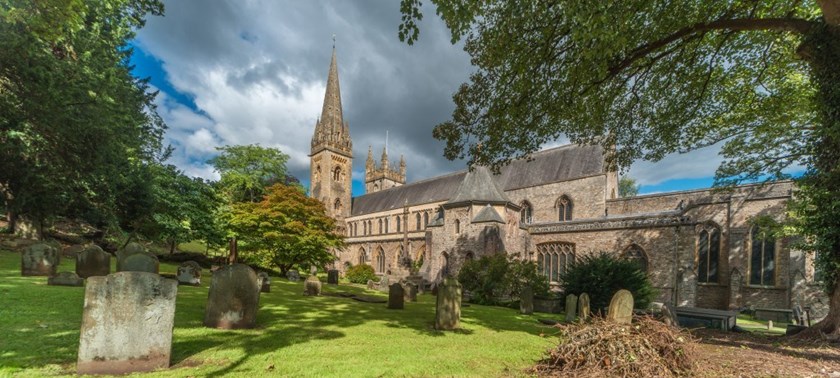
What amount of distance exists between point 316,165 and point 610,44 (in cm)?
4534

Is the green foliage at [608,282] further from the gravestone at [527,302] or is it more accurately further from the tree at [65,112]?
the tree at [65,112]

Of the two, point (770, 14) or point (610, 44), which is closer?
point (610, 44)

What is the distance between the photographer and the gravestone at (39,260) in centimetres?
1073

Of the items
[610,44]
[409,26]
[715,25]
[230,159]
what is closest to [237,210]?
[230,159]

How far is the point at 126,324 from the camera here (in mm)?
4246

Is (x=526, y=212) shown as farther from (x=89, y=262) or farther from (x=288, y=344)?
(x=89, y=262)

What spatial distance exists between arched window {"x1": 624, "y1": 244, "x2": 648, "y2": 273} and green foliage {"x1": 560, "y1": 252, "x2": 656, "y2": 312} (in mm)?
6486

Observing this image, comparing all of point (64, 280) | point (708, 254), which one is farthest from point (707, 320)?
point (64, 280)

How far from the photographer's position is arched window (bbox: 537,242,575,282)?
22.2 meters

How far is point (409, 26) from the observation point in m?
6.95

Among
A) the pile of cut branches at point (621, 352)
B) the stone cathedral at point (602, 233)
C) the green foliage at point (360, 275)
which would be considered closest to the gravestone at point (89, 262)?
the stone cathedral at point (602, 233)

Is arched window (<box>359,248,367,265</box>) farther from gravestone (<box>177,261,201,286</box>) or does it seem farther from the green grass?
the green grass

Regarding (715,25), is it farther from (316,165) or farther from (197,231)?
(316,165)

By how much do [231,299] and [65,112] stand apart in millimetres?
12077
